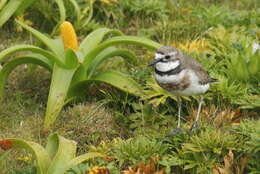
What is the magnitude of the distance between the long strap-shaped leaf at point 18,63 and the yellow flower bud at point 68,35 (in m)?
0.27

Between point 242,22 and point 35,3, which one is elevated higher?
point 35,3

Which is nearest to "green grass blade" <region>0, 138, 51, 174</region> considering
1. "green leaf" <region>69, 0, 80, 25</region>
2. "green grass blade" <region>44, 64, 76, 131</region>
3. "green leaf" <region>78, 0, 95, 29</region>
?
"green grass blade" <region>44, 64, 76, 131</region>

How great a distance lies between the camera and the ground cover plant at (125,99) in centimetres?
445

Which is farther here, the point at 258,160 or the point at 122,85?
the point at 122,85

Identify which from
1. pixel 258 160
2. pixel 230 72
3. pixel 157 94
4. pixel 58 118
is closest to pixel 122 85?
pixel 157 94

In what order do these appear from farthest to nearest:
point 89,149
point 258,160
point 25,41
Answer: point 25,41 < point 89,149 < point 258,160

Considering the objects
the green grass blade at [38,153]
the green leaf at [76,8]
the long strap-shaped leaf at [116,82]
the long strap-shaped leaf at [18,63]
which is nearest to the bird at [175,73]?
the long strap-shaped leaf at [116,82]

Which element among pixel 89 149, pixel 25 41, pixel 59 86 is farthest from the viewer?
pixel 25 41

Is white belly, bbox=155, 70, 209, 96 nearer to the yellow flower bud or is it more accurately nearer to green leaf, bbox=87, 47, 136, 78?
green leaf, bbox=87, 47, 136, 78

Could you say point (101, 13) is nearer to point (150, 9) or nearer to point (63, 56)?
point (150, 9)

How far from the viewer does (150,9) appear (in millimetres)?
7188

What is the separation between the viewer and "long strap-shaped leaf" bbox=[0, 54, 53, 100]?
5.34 metres

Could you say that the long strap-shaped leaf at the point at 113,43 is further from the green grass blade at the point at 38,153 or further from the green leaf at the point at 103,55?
the green grass blade at the point at 38,153

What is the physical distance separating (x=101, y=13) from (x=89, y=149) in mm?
2935
